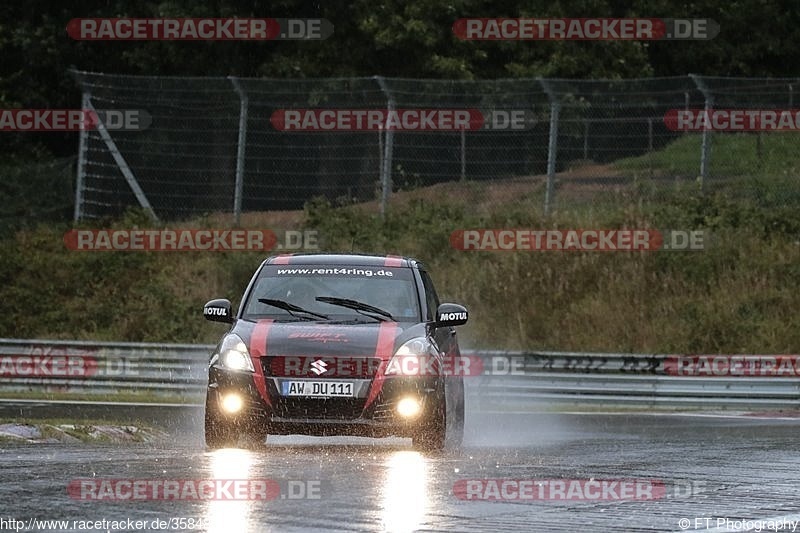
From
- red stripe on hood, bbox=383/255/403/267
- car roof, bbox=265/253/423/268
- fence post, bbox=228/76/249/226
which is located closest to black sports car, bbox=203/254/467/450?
car roof, bbox=265/253/423/268

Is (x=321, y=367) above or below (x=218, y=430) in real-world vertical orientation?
above

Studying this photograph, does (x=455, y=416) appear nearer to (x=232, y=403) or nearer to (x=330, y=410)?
(x=330, y=410)

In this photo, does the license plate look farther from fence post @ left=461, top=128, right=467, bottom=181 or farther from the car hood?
fence post @ left=461, top=128, right=467, bottom=181

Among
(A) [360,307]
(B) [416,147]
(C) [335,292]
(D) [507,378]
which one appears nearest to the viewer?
(A) [360,307]

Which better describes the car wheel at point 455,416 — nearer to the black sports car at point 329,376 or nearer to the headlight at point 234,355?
the black sports car at point 329,376

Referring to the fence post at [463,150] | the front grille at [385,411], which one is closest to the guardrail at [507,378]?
the fence post at [463,150]

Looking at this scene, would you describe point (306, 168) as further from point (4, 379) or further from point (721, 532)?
point (721, 532)

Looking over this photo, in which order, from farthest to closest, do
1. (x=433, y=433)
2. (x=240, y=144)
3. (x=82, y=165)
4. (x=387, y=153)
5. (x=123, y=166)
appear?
1. (x=82, y=165)
2. (x=123, y=166)
3. (x=240, y=144)
4. (x=387, y=153)
5. (x=433, y=433)

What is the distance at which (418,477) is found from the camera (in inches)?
404

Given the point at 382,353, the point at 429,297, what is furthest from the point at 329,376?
the point at 429,297

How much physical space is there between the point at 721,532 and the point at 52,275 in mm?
24125

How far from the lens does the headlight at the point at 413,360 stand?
12.7 metres

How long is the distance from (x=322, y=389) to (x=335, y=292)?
4.89 ft

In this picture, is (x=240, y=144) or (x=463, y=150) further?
(x=240, y=144)
